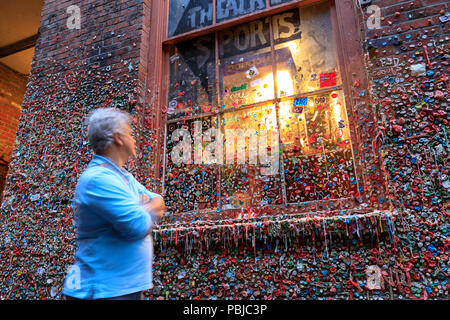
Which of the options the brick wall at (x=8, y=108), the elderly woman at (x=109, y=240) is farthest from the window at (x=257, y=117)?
the brick wall at (x=8, y=108)

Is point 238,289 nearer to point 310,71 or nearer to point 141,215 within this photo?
point 141,215

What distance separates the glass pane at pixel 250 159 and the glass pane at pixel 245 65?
0.14 meters

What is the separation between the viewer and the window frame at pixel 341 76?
2.23m

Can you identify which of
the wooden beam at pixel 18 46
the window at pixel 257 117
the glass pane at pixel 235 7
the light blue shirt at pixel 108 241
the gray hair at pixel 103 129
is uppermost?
the wooden beam at pixel 18 46

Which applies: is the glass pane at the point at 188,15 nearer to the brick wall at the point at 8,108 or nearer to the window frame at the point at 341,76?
the window frame at the point at 341,76

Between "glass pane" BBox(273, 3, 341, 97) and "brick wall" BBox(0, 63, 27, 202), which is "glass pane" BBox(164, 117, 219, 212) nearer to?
"glass pane" BBox(273, 3, 341, 97)

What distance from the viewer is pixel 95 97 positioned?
10.5ft

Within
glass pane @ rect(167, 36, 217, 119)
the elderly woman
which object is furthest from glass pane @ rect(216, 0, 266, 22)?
the elderly woman

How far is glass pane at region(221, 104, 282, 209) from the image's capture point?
8.23 feet

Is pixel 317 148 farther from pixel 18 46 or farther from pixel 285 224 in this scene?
pixel 18 46

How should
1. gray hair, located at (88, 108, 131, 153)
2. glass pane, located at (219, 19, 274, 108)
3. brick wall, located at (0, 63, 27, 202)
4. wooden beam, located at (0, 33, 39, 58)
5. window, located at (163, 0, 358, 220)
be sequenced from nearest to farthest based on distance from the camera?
gray hair, located at (88, 108, 131, 153)
window, located at (163, 0, 358, 220)
glass pane, located at (219, 19, 274, 108)
wooden beam, located at (0, 33, 39, 58)
brick wall, located at (0, 63, 27, 202)

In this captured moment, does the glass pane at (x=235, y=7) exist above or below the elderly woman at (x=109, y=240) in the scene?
above

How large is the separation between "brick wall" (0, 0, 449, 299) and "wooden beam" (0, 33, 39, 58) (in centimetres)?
303

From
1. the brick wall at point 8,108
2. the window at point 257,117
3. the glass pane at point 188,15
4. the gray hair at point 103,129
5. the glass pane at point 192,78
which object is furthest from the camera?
the brick wall at point 8,108
